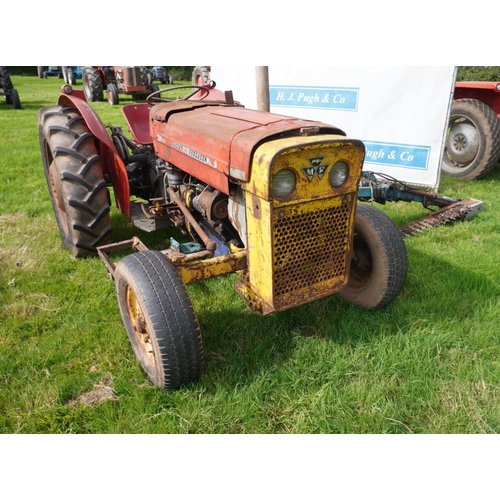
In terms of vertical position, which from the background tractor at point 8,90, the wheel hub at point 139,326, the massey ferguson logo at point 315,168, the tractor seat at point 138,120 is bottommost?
the wheel hub at point 139,326

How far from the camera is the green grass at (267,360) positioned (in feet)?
7.16

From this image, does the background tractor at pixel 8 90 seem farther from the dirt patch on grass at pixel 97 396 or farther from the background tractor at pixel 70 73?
the dirt patch on grass at pixel 97 396

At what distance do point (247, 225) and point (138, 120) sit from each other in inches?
97.6

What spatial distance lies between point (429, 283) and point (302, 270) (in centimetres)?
143

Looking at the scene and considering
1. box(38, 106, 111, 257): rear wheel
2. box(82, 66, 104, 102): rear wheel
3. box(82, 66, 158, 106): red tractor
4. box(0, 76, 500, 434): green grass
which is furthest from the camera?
box(82, 66, 104, 102): rear wheel

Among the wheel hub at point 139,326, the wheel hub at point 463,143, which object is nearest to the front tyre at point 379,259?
the wheel hub at point 139,326

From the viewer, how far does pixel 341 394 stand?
7.64ft

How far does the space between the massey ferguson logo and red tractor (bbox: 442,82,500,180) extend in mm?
4920

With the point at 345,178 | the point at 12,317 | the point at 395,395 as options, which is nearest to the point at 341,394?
the point at 395,395

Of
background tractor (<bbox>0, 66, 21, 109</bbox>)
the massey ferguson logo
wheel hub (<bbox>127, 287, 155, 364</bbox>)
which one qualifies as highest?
the massey ferguson logo

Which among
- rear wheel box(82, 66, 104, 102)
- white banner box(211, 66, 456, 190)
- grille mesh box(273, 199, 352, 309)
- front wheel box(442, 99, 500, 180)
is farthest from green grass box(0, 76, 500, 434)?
rear wheel box(82, 66, 104, 102)

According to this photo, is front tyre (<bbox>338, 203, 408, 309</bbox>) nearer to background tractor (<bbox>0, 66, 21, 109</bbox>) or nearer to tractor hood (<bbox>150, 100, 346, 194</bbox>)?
tractor hood (<bbox>150, 100, 346, 194</bbox>)

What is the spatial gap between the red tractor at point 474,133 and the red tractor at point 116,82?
1009cm

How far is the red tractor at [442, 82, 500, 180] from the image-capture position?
19.7 feet
